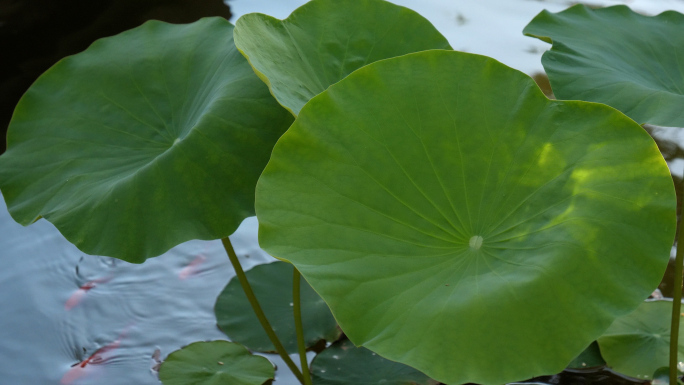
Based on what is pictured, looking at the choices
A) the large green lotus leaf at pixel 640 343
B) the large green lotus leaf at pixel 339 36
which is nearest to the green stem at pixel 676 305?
the large green lotus leaf at pixel 640 343

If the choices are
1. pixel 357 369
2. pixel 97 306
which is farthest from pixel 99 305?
pixel 357 369

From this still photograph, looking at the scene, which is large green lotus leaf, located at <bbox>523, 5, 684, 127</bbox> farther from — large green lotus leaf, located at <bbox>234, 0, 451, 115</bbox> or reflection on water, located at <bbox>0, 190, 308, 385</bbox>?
reflection on water, located at <bbox>0, 190, 308, 385</bbox>

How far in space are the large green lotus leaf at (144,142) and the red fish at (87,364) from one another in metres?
0.44

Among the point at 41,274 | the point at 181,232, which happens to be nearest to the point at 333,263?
the point at 181,232

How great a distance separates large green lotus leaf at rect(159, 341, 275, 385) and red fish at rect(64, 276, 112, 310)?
35 cm

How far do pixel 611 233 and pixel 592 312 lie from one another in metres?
0.12

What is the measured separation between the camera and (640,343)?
145 cm

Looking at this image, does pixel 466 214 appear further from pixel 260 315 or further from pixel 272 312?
pixel 272 312

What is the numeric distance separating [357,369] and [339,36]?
0.70 meters

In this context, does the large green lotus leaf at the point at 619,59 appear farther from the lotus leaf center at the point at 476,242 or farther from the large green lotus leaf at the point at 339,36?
the lotus leaf center at the point at 476,242

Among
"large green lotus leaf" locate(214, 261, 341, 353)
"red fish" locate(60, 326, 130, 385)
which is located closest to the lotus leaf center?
"large green lotus leaf" locate(214, 261, 341, 353)

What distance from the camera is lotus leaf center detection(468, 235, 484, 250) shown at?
→ 1.00 m

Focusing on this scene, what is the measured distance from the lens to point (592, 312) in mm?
904

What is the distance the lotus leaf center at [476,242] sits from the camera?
1.00 meters
